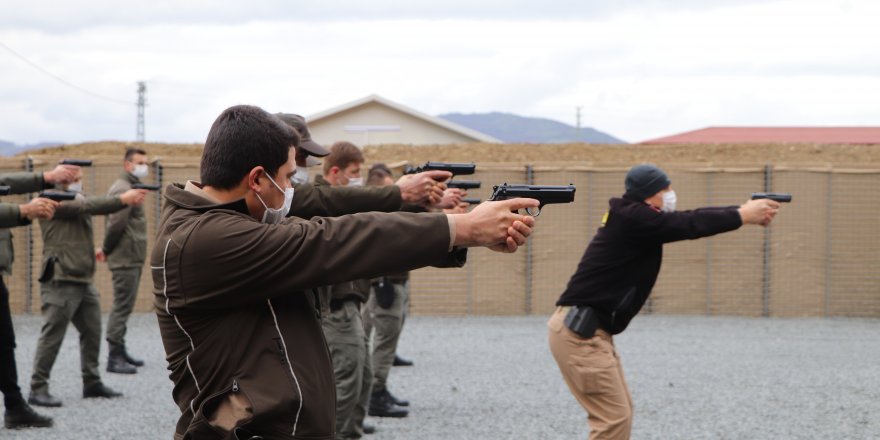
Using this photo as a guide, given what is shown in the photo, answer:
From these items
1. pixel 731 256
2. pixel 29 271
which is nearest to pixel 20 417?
pixel 29 271

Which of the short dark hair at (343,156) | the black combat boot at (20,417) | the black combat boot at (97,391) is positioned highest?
the short dark hair at (343,156)

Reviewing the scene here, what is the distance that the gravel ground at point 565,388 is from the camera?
9.21 meters

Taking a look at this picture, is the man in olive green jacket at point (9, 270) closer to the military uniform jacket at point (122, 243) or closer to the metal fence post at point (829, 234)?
the military uniform jacket at point (122, 243)

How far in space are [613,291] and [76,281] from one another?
6.11m

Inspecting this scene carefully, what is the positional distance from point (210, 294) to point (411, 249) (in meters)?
0.63

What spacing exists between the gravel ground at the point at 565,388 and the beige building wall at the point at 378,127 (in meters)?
Result: 25.7

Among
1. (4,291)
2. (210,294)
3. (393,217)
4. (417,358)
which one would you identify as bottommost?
(417,358)

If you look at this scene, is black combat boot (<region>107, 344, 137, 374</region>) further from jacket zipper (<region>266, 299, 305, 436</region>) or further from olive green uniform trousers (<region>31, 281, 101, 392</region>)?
jacket zipper (<region>266, 299, 305, 436</region>)

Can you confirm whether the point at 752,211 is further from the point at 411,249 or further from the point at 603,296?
the point at 411,249

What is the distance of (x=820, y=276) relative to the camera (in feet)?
62.5

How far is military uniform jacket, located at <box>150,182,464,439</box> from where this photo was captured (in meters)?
3.20

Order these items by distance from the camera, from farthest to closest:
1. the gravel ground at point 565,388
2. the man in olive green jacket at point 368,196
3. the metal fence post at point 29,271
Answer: the metal fence post at point 29,271 < the gravel ground at point 565,388 < the man in olive green jacket at point 368,196

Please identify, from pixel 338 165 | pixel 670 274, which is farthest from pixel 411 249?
pixel 670 274

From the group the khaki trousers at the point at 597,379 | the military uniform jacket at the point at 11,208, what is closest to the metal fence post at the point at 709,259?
the military uniform jacket at the point at 11,208
